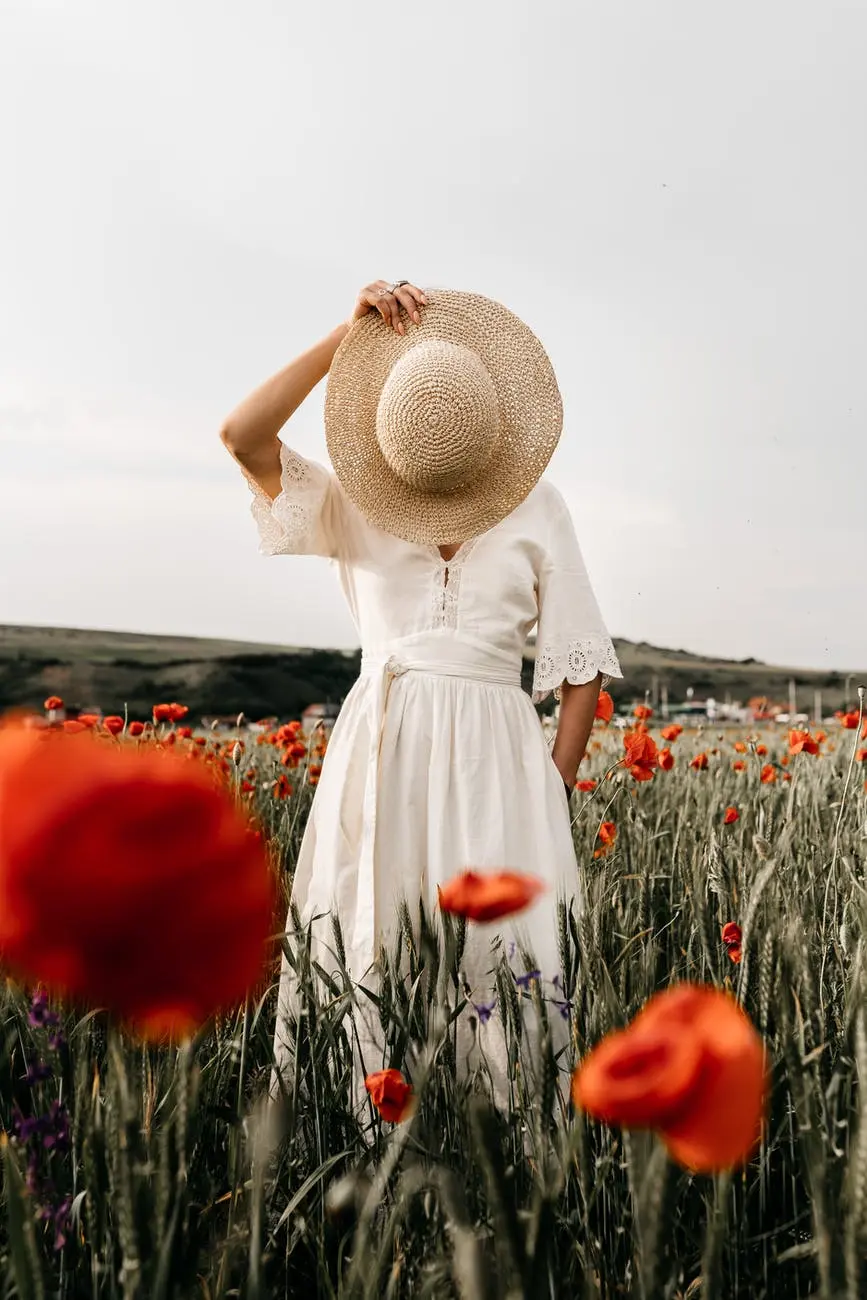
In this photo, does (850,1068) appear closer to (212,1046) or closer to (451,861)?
(212,1046)

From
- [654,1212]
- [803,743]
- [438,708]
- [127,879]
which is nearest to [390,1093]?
[654,1212]

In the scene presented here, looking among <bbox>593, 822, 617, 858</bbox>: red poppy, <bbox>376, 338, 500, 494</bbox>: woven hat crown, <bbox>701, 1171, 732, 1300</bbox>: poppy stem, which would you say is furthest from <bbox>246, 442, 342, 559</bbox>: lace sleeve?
<bbox>701, 1171, 732, 1300</bbox>: poppy stem

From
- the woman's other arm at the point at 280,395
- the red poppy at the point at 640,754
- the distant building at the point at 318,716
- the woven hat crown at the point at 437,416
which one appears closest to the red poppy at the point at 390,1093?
the woven hat crown at the point at 437,416

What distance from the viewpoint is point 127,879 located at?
0.32 metres

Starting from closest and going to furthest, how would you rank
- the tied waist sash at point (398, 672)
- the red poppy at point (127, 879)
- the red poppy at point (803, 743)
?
the red poppy at point (127, 879), the tied waist sash at point (398, 672), the red poppy at point (803, 743)

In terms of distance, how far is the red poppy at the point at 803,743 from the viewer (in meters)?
3.02

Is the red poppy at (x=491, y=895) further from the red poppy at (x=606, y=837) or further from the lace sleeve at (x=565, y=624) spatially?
the red poppy at (x=606, y=837)

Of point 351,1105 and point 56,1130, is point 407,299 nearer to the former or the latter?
point 351,1105

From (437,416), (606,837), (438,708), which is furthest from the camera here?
(606,837)

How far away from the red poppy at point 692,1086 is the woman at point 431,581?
1.51m

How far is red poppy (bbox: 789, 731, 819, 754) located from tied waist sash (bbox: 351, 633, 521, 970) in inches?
52.0

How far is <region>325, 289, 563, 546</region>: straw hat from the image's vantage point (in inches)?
75.8

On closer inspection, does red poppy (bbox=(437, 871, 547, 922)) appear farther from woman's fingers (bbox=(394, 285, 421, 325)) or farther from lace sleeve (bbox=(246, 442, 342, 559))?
woman's fingers (bbox=(394, 285, 421, 325))

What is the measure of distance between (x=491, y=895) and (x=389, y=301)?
5.50ft
